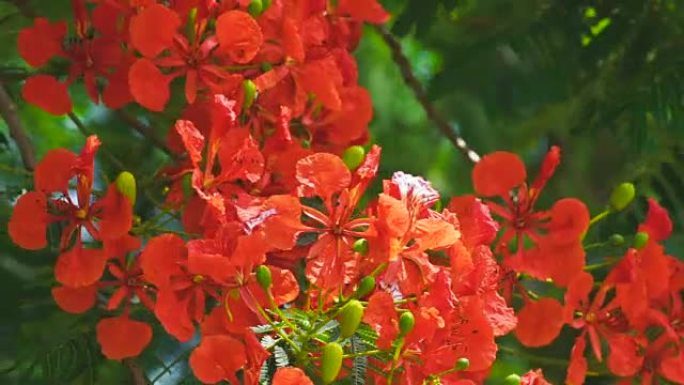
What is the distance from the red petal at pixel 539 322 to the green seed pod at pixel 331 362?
48 centimetres

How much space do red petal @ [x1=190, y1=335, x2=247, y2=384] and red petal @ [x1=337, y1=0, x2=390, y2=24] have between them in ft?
2.35

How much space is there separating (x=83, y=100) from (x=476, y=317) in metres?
1.32

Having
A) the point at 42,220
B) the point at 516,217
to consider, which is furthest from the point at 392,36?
the point at 42,220

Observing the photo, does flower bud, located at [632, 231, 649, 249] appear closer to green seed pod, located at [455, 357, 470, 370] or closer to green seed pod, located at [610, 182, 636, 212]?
green seed pod, located at [610, 182, 636, 212]

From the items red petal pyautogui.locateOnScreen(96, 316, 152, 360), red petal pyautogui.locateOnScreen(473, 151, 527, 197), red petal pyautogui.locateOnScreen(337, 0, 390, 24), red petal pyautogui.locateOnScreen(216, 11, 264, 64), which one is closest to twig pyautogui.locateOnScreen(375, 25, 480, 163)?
red petal pyautogui.locateOnScreen(337, 0, 390, 24)

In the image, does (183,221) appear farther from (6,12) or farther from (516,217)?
(6,12)

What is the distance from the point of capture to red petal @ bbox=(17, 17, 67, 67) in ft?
6.17

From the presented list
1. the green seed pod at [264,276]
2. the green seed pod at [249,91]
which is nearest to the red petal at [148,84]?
the green seed pod at [249,91]

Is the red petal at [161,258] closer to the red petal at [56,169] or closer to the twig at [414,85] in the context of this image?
the red petal at [56,169]

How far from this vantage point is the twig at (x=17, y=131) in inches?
73.6

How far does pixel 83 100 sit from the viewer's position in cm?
263

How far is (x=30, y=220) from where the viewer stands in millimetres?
1601

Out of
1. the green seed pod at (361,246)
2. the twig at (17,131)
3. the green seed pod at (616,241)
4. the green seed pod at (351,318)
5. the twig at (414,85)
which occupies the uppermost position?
the green seed pod at (361,246)

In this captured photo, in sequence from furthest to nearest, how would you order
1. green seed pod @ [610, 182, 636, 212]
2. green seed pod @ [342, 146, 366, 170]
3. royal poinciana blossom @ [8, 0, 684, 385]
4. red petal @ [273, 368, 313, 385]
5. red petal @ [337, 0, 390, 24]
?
1. red petal @ [337, 0, 390, 24]
2. green seed pod @ [610, 182, 636, 212]
3. green seed pod @ [342, 146, 366, 170]
4. royal poinciana blossom @ [8, 0, 684, 385]
5. red petal @ [273, 368, 313, 385]
